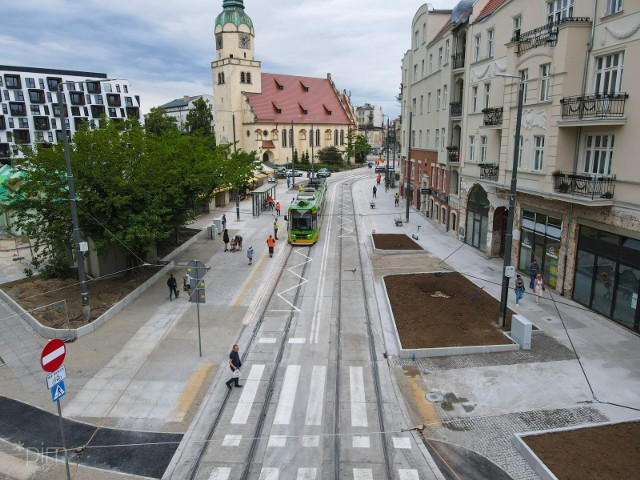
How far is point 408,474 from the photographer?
10008 millimetres

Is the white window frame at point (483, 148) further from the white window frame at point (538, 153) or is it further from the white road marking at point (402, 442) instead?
the white road marking at point (402, 442)

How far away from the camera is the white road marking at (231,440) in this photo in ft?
36.2

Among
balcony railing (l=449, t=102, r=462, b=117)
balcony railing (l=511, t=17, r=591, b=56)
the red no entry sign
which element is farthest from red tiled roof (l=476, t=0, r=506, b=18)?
the red no entry sign

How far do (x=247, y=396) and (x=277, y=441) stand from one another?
228cm

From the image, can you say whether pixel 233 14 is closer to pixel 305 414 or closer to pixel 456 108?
pixel 456 108

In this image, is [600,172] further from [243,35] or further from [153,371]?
[243,35]

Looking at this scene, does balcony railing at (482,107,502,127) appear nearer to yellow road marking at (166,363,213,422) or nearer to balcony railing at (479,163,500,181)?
balcony railing at (479,163,500,181)

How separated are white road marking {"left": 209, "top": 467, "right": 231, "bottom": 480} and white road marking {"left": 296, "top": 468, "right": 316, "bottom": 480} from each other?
151 cm

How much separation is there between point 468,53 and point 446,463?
86.5 feet

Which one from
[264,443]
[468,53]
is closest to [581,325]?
[264,443]

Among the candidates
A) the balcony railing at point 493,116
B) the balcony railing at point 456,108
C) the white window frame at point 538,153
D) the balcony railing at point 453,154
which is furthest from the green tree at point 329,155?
the white window frame at point 538,153

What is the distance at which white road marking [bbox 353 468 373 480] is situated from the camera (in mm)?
9873

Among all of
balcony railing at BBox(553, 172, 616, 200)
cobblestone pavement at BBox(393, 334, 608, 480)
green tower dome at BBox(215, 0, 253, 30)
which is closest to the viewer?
cobblestone pavement at BBox(393, 334, 608, 480)

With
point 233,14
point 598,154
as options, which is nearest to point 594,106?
point 598,154
